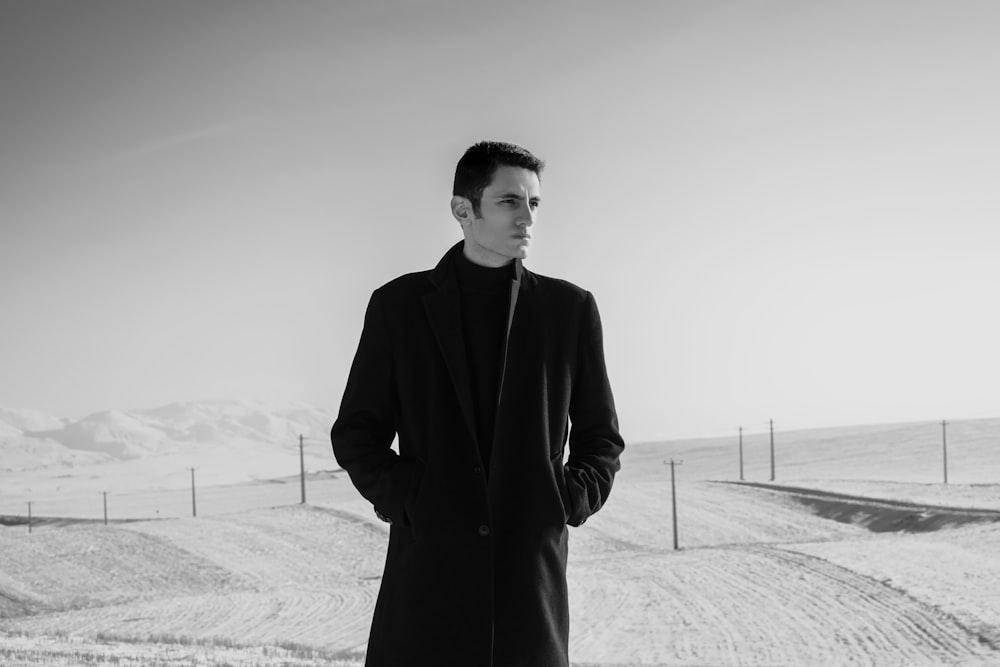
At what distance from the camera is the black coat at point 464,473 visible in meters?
2.90

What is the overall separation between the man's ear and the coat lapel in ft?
0.60

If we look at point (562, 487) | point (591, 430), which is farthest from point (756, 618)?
point (562, 487)

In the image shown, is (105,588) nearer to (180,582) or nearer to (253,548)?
(180,582)

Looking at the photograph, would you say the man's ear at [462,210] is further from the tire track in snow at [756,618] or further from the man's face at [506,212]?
the tire track in snow at [756,618]

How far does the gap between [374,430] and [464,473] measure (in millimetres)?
315

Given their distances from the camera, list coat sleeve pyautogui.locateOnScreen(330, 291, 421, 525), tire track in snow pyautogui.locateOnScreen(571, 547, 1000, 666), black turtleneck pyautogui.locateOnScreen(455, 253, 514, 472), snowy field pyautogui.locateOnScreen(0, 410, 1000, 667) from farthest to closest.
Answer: tire track in snow pyautogui.locateOnScreen(571, 547, 1000, 666) < snowy field pyautogui.locateOnScreen(0, 410, 1000, 667) < black turtleneck pyautogui.locateOnScreen(455, 253, 514, 472) < coat sleeve pyautogui.locateOnScreen(330, 291, 421, 525)

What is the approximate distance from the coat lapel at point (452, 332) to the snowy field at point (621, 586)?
695cm

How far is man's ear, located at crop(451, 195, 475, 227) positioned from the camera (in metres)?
3.05

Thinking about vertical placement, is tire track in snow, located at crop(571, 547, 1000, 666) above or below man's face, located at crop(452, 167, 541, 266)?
below

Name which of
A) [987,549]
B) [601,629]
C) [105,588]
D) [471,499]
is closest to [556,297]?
[471,499]

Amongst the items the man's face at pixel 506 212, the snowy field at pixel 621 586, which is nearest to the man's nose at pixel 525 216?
the man's face at pixel 506 212

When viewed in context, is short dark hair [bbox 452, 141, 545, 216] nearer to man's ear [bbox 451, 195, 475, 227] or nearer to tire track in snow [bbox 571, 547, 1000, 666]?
man's ear [bbox 451, 195, 475, 227]

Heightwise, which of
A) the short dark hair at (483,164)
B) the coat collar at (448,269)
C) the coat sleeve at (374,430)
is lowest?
the coat sleeve at (374,430)

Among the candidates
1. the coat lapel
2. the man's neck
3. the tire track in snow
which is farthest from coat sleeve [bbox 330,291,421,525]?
the tire track in snow
